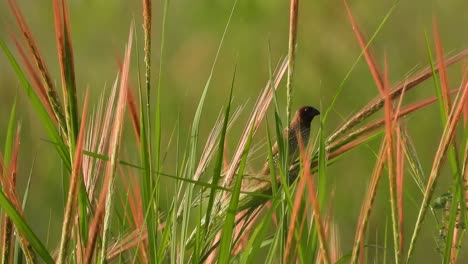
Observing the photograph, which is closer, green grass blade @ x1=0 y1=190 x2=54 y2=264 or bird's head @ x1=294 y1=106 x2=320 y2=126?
green grass blade @ x1=0 y1=190 x2=54 y2=264

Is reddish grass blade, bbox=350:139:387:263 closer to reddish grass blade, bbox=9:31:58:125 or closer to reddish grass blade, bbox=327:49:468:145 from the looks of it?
reddish grass blade, bbox=327:49:468:145

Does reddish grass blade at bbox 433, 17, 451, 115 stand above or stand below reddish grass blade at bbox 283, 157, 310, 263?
above

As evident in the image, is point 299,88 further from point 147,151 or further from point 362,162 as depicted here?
point 147,151

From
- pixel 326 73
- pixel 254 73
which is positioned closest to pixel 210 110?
pixel 254 73

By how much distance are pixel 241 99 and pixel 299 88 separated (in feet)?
1.03

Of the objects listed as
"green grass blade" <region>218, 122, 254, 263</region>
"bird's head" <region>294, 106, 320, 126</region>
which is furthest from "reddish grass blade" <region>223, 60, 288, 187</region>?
"bird's head" <region>294, 106, 320, 126</region>

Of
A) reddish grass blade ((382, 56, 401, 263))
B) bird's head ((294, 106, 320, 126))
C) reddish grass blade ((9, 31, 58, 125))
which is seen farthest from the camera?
bird's head ((294, 106, 320, 126))

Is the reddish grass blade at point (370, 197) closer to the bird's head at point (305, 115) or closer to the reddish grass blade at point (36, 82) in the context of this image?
the reddish grass blade at point (36, 82)

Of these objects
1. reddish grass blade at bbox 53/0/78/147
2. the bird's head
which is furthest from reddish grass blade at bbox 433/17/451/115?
the bird's head

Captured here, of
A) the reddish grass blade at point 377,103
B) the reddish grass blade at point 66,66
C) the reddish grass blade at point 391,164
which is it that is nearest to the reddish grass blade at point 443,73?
the reddish grass blade at point 377,103

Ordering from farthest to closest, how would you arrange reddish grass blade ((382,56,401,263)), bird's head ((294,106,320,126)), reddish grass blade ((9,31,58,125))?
bird's head ((294,106,320,126)) < reddish grass blade ((9,31,58,125)) < reddish grass blade ((382,56,401,263))

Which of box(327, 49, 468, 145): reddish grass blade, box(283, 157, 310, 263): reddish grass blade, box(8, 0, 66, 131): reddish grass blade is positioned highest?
box(327, 49, 468, 145): reddish grass blade

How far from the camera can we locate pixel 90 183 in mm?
869

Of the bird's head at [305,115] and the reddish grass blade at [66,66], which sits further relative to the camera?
the bird's head at [305,115]
